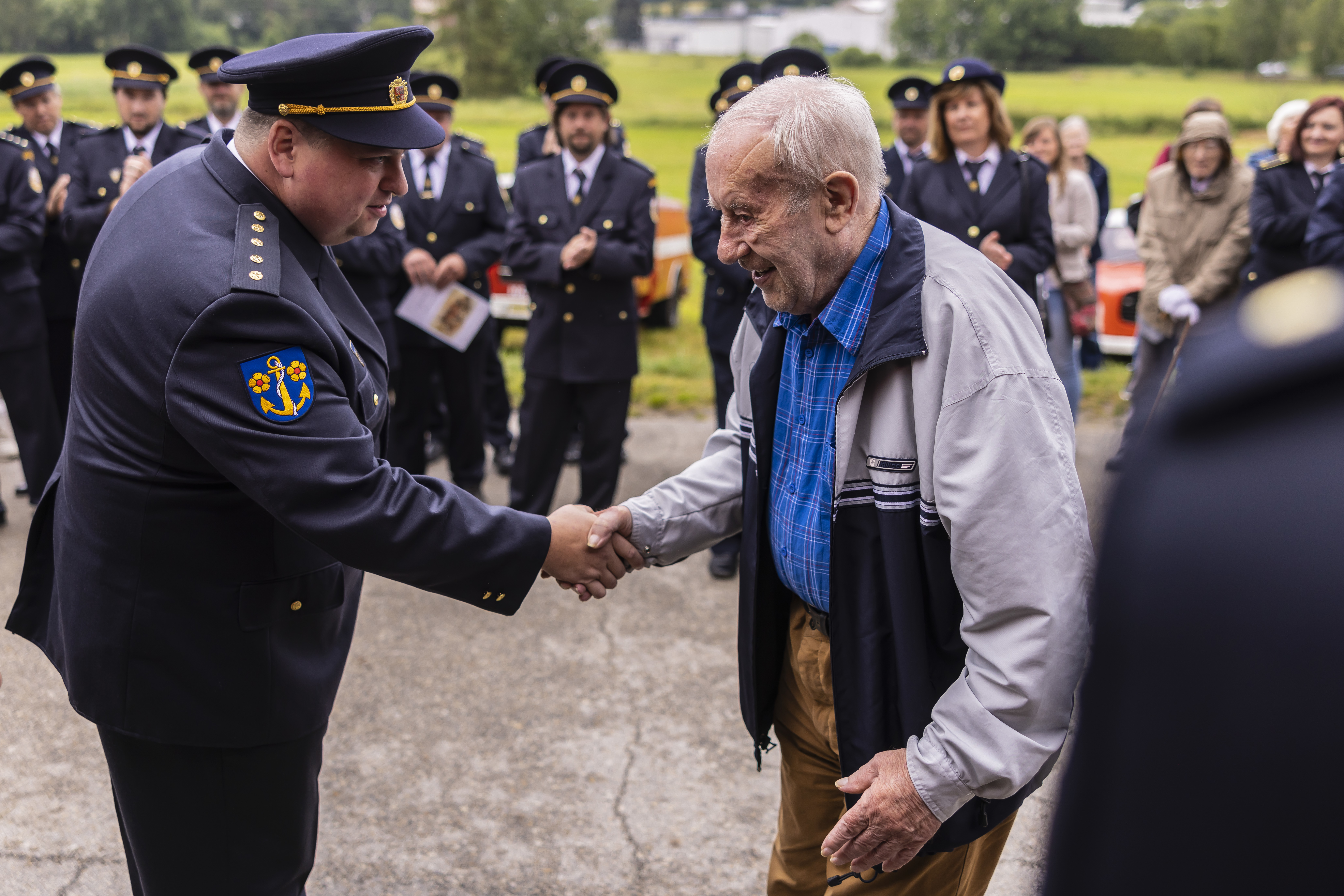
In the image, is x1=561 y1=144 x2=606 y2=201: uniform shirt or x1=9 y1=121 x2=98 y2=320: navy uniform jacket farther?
x1=9 y1=121 x2=98 y2=320: navy uniform jacket

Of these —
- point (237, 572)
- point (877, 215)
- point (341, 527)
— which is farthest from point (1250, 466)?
point (237, 572)

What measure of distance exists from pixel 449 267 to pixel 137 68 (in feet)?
7.95

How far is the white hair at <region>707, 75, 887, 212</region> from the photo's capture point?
6.07 feet

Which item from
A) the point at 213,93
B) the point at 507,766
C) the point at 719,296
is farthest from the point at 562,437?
the point at 213,93

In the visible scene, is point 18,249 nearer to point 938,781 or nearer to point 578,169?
point 578,169

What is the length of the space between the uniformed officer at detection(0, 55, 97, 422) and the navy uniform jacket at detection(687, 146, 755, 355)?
3.44m

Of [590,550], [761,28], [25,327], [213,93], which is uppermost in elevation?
[761,28]

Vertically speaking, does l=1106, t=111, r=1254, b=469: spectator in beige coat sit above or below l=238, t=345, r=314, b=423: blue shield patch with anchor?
below

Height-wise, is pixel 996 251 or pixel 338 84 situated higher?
pixel 338 84

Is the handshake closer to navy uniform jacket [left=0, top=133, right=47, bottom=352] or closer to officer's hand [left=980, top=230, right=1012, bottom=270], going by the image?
officer's hand [left=980, top=230, right=1012, bottom=270]

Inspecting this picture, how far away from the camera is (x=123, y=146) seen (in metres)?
6.29

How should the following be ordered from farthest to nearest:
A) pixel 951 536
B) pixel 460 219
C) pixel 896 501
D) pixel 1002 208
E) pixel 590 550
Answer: pixel 460 219 < pixel 1002 208 < pixel 590 550 < pixel 896 501 < pixel 951 536

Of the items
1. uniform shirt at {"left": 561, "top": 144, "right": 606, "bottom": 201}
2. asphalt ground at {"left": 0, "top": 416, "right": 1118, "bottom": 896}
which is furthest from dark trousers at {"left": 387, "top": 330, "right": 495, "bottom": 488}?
asphalt ground at {"left": 0, "top": 416, "right": 1118, "bottom": 896}

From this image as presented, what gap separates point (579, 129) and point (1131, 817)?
540 cm
